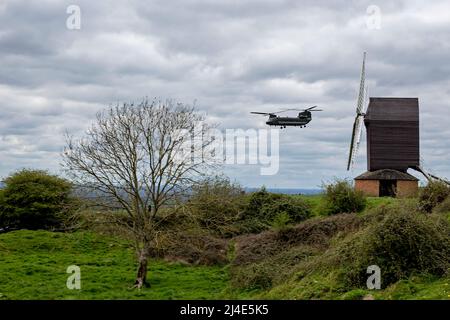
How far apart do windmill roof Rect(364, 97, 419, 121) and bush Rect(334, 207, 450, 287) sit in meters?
29.6

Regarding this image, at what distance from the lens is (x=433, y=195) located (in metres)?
25.9

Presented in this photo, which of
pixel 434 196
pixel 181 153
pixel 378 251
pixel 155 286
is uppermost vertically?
pixel 181 153

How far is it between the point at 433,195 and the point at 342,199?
27.1ft

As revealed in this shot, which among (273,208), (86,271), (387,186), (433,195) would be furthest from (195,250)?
(387,186)

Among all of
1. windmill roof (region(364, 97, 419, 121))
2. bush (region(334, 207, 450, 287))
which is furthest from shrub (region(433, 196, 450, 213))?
windmill roof (region(364, 97, 419, 121))

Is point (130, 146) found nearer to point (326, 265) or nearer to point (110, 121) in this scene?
point (110, 121)

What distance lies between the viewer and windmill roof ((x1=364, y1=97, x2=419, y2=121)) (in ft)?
151

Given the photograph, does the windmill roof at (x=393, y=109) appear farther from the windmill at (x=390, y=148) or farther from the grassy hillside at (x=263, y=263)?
the grassy hillside at (x=263, y=263)

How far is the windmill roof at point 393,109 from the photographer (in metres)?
46.0

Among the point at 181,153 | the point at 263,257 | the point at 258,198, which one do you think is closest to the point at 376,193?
the point at 258,198

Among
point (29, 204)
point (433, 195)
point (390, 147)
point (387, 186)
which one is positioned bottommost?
point (29, 204)

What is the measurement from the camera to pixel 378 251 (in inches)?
668

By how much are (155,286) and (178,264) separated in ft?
17.8

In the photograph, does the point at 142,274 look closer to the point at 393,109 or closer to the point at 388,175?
the point at 388,175
